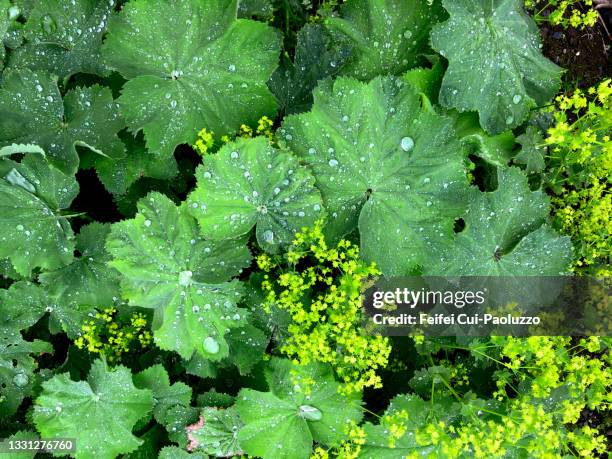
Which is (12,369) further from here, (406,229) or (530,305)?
(530,305)

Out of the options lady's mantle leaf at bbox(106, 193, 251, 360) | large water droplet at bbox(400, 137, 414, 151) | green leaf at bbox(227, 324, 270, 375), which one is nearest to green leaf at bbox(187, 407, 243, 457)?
green leaf at bbox(227, 324, 270, 375)

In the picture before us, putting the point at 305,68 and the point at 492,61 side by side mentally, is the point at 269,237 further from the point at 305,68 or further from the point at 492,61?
the point at 492,61

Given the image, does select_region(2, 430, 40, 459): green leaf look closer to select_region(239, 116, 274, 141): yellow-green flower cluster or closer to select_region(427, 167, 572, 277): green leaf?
select_region(239, 116, 274, 141): yellow-green flower cluster

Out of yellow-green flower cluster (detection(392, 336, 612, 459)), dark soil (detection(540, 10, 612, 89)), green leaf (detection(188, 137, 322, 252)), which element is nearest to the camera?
yellow-green flower cluster (detection(392, 336, 612, 459))

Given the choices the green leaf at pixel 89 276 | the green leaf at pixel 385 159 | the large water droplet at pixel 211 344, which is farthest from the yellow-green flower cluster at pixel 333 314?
the green leaf at pixel 89 276

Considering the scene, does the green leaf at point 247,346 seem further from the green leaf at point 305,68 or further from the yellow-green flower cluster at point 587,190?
the yellow-green flower cluster at point 587,190

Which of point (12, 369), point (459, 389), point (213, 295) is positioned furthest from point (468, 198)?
point (12, 369)
